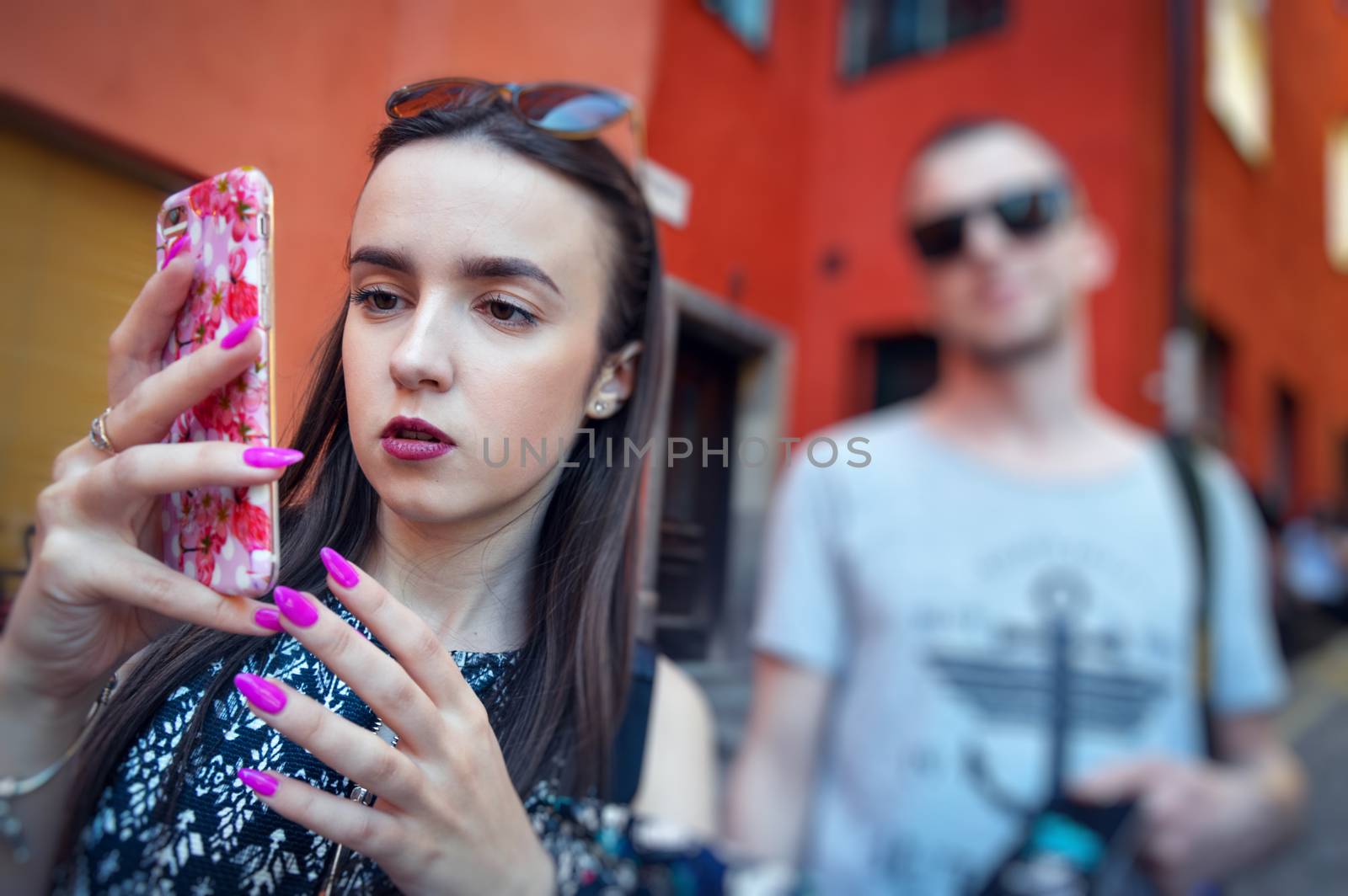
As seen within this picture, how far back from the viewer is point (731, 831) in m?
0.54

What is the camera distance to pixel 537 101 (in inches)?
13.1

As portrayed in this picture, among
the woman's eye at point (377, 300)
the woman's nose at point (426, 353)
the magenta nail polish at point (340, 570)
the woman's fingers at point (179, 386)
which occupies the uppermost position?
the woman's eye at point (377, 300)

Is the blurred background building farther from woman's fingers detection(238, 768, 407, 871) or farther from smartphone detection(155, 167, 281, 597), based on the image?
woman's fingers detection(238, 768, 407, 871)

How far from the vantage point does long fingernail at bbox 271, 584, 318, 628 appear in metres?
0.24

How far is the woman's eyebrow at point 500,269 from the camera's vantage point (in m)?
0.27

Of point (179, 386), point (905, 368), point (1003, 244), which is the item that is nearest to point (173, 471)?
point (179, 386)

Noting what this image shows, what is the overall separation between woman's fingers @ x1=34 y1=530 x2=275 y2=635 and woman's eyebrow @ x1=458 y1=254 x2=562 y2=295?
5.0 inches

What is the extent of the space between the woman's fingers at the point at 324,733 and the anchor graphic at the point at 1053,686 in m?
0.47

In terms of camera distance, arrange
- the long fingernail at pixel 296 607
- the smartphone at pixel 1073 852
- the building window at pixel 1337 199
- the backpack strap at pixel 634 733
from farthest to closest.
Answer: the building window at pixel 1337 199 < the smartphone at pixel 1073 852 < the backpack strap at pixel 634 733 < the long fingernail at pixel 296 607

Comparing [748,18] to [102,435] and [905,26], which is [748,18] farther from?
[102,435]

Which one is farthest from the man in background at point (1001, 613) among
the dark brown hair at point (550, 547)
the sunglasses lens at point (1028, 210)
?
the dark brown hair at point (550, 547)

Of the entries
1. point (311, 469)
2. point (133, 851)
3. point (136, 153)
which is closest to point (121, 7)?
point (136, 153)

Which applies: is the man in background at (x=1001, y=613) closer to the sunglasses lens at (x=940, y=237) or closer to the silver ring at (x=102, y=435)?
the sunglasses lens at (x=940, y=237)

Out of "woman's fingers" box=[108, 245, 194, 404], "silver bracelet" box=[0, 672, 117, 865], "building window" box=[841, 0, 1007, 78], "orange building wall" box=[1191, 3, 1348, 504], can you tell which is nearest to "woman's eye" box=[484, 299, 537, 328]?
"woman's fingers" box=[108, 245, 194, 404]
